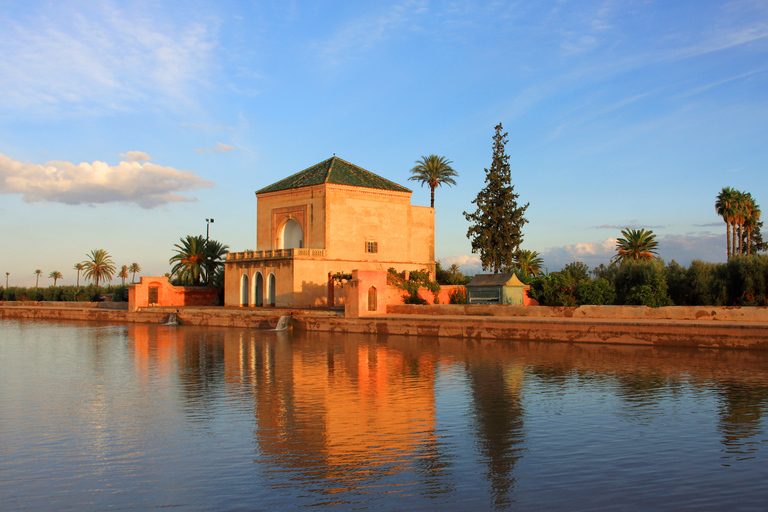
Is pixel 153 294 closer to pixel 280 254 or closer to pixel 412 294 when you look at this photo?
pixel 280 254

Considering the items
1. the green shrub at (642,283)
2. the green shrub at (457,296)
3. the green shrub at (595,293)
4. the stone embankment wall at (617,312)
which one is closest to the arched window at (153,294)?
the green shrub at (457,296)

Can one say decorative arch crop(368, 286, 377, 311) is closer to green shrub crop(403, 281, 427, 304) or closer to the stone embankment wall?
the stone embankment wall

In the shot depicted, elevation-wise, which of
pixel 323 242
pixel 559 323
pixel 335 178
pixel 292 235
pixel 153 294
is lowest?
pixel 559 323

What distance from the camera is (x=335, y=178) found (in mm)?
32469

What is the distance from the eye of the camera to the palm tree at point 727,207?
119 feet

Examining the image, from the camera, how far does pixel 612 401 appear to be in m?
8.89

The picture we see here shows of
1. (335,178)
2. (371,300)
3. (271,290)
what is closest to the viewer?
(371,300)

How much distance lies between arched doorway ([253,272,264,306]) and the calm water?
60.2ft

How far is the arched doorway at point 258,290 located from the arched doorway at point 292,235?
2750 millimetres

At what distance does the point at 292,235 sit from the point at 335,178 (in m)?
4.56

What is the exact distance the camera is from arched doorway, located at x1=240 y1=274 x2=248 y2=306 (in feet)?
107

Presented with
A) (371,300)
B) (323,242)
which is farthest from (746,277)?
(323,242)

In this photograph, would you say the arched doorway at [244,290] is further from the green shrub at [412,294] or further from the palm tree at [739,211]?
the palm tree at [739,211]

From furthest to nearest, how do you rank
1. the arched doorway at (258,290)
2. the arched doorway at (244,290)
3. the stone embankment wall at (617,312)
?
the arched doorway at (244,290)
the arched doorway at (258,290)
the stone embankment wall at (617,312)
